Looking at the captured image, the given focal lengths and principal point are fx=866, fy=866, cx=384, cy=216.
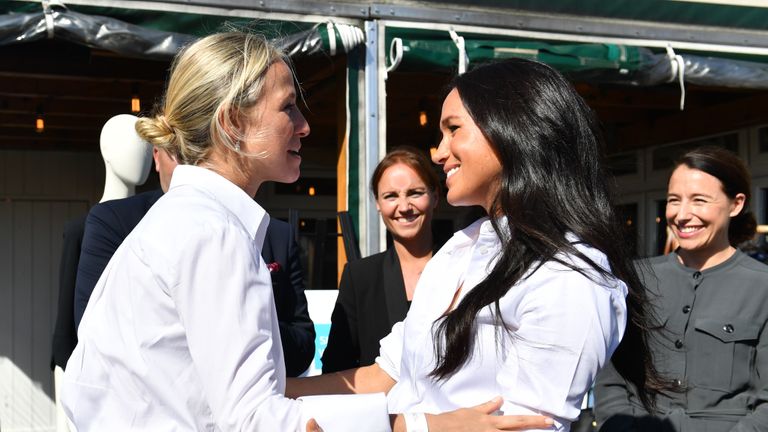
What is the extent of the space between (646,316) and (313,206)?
8.30 m

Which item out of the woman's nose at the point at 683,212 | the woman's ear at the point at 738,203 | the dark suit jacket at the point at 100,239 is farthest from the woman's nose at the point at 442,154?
the woman's ear at the point at 738,203

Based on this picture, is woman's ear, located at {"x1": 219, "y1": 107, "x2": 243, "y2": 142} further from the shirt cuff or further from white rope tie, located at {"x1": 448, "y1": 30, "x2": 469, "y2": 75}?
white rope tie, located at {"x1": 448, "y1": 30, "x2": 469, "y2": 75}

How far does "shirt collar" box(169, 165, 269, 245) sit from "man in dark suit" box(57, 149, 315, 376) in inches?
43.8

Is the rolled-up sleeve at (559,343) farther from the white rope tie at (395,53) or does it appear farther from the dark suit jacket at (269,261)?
the white rope tie at (395,53)

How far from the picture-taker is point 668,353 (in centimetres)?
304

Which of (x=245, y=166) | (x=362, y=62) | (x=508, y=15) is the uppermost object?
(x=508, y=15)

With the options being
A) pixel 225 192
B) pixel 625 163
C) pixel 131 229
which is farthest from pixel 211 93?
pixel 625 163

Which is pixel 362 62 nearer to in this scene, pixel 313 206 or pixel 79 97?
pixel 79 97

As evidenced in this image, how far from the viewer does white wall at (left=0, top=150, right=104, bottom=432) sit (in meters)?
8.84

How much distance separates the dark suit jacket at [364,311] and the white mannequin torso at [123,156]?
95 centimetres

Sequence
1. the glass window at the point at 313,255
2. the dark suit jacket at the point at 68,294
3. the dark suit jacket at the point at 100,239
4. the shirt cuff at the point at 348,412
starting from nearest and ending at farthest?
the shirt cuff at the point at 348,412 → the dark suit jacket at the point at 100,239 → the dark suit jacket at the point at 68,294 → the glass window at the point at 313,255

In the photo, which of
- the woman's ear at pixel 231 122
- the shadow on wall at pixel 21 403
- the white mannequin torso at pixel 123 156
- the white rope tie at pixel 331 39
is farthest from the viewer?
the shadow on wall at pixel 21 403

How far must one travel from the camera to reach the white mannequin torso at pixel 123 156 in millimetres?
3523

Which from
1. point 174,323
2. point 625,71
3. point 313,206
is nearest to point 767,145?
point 625,71
